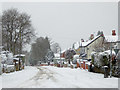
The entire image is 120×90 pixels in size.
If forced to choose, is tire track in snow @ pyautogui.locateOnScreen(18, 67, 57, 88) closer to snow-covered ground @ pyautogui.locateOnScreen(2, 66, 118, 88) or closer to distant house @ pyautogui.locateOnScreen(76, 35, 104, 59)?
snow-covered ground @ pyautogui.locateOnScreen(2, 66, 118, 88)

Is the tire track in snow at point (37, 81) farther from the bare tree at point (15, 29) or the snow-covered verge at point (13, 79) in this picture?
the bare tree at point (15, 29)

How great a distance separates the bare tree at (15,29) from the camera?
44344mm

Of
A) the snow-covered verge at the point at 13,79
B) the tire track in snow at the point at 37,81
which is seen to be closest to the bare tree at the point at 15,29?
the snow-covered verge at the point at 13,79

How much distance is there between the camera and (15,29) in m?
45.9

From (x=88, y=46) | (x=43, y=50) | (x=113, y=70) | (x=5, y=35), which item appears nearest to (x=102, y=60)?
(x=113, y=70)

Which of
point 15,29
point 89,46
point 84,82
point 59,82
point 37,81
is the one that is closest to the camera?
point 59,82

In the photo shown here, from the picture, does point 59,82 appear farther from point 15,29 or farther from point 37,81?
point 15,29

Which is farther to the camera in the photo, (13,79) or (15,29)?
(15,29)

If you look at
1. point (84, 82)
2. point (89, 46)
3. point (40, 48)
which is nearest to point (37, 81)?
point (84, 82)

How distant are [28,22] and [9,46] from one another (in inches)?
271

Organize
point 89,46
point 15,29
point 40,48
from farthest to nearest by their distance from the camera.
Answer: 1. point 40,48
2. point 89,46
3. point 15,29

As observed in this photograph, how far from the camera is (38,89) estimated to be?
457 inches

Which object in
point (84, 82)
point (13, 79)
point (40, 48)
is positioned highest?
point (40, 48)

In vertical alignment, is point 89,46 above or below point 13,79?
above
